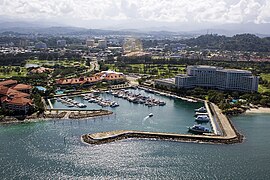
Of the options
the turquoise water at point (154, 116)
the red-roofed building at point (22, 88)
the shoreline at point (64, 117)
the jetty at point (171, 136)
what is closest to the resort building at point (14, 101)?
the red-roofed building at point (22, 88)

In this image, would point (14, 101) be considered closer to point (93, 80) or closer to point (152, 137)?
point (152, 137)

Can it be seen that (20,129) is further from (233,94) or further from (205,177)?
(233,94)

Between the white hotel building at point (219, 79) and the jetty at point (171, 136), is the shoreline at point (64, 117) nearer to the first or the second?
the jetty at point (171, 136)

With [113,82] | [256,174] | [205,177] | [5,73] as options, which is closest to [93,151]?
[205,177]

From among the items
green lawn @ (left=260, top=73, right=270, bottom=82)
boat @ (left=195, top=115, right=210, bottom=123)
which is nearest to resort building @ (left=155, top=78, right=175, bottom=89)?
boat @ (left=195, top=115, right=210, bottom=123)

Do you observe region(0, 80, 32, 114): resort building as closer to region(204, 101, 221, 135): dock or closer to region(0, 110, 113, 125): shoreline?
region(0, 110, 113, 125): shoreline
